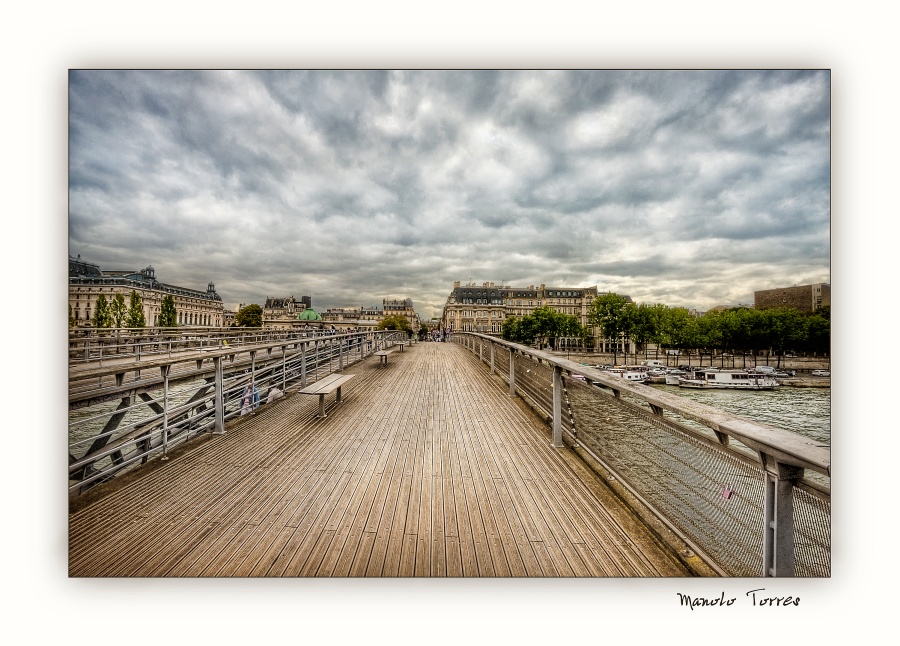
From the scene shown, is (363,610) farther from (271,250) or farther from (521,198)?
(271,250)

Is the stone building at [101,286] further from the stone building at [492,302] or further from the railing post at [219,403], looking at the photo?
the stone building at [492,302]

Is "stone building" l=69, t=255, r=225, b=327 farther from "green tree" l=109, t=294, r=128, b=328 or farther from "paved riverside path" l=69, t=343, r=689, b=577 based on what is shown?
"paved riverside path" l=69, t=343, r=689, b=577

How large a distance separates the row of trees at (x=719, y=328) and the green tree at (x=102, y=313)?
6.21m

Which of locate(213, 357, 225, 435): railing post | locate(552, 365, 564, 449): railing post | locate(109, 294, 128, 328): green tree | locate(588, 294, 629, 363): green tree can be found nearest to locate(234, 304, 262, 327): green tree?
locate(109, 294, 128, 328): green tree

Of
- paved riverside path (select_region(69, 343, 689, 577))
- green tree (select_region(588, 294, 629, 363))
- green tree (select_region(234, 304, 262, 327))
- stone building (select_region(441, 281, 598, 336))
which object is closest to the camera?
paved riverside path (select_region(69, 343, 689, 577))

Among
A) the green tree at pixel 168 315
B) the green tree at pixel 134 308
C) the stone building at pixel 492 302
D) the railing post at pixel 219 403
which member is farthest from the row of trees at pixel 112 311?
the stone building at pixel 492 302

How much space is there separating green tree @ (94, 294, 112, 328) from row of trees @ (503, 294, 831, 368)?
6.21 meters

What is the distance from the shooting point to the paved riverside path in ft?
6.68

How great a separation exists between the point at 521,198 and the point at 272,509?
4.24 meters

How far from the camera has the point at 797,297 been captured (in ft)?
11.2

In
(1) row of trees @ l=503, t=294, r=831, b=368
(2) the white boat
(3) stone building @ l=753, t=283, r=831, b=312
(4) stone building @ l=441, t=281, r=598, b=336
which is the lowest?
(2) the white boat

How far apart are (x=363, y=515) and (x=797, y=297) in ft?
13.8

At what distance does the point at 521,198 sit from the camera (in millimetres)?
4770
